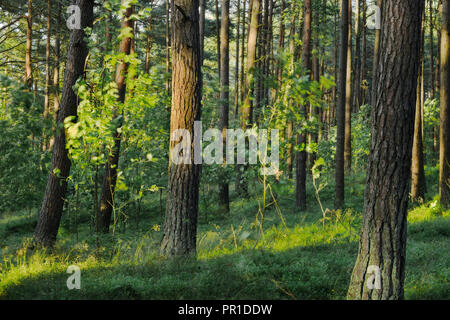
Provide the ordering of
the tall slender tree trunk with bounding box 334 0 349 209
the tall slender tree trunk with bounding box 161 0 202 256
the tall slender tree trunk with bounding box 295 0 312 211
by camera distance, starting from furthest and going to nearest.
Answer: the tall slender tree trunk with bounding box 295 0 312 211, the tall slender tree trunk with bounding box 334 0 349 209, the tall slender tree trunk with bounding box 161 0 202 256

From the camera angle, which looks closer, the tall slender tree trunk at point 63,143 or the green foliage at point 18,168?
the tall slender tree trunk at point 63,143

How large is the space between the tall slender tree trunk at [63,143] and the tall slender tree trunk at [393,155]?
5.93 m

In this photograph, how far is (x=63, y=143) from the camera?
24.0 feet

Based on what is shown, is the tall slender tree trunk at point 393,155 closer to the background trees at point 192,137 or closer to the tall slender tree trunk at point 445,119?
the background trees at point 192,137

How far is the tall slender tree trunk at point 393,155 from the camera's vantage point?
→ 11.8 ft

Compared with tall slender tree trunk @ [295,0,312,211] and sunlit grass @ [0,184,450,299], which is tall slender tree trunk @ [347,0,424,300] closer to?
sunlit grass @ [0,184,450,299]

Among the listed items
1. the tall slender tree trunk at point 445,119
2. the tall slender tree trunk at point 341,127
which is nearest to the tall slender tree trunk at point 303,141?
the tall slender tree trunk at point 341,127

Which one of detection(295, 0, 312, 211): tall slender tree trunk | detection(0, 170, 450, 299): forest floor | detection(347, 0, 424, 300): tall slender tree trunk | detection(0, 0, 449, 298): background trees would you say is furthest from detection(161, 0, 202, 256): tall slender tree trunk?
detection(295, 0, 312, 211): tall slender tree trunk

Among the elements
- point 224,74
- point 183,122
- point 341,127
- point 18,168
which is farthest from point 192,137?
point 18,168

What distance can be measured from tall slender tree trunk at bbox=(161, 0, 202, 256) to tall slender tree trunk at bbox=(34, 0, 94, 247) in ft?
9.19

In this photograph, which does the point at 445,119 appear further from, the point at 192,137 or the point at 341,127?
the point at 192,137

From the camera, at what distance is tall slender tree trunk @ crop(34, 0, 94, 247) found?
7.24m

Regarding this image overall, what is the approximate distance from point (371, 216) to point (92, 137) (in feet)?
13.8

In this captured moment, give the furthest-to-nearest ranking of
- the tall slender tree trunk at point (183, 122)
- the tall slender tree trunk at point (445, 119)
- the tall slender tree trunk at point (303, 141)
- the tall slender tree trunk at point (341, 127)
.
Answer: the tall slender tree trunk at point (303, 141)
the tall slender tree trunk at point (341, 127)
the tall slender tree trunk at point (445, 119)
the tall slender tree trunk at point (183, 122)
